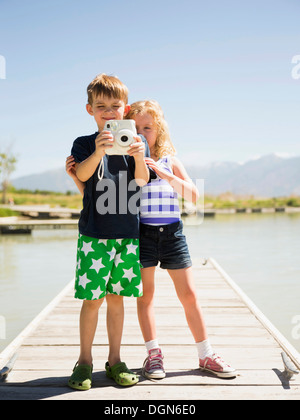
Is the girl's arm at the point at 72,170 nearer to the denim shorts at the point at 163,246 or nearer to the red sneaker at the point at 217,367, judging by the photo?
the denim shorts at the point at 163,246

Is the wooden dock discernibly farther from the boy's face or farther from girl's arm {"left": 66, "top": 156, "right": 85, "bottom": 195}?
the boy's face

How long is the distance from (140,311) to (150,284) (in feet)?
0.56

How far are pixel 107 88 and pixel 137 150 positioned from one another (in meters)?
0.35

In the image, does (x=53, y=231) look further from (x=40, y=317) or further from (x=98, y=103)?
(x=98, y=103)

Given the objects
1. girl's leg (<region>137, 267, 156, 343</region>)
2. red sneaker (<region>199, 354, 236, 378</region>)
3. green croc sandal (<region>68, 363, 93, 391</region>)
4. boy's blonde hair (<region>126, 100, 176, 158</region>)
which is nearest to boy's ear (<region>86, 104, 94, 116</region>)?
boy's blonde hair (<region>126, 100, 176, 158</region>)

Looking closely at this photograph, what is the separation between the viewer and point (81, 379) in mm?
2227

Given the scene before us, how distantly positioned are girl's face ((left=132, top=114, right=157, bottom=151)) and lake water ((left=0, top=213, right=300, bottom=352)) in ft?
10.4

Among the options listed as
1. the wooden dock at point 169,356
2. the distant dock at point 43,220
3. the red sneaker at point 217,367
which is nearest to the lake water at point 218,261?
the distant dock at point 43,220

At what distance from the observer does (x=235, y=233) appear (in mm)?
18906

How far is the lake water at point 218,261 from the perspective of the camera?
6.25 meters

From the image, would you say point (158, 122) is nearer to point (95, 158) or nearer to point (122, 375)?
point (95, 158)

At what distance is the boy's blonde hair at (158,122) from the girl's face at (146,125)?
0.7 inches
